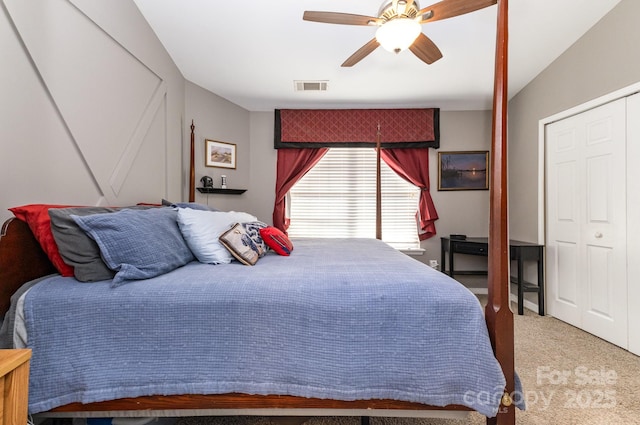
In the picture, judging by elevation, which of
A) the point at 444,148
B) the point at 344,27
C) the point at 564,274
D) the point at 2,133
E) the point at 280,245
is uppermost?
the point at 344,27

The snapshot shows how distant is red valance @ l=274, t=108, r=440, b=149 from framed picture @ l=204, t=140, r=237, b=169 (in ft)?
2.24

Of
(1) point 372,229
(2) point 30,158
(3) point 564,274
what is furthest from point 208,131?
(3) point 564,274

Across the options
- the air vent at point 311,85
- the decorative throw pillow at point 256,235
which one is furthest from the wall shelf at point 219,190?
the decorative throw pillow at point 256,235

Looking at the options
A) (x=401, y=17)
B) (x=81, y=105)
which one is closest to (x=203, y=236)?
(x=81, y=105)

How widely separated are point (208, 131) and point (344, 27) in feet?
6.40

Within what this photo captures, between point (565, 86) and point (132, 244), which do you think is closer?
point (132, 244)

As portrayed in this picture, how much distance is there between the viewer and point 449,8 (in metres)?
1.70

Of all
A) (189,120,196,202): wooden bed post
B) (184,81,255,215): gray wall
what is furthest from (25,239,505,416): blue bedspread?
(184,81,255,215): gray wall

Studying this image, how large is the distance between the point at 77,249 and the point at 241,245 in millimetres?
716

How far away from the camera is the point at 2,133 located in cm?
137

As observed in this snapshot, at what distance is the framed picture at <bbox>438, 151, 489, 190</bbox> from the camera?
3996 mm

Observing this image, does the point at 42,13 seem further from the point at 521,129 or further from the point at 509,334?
the point at 521,129

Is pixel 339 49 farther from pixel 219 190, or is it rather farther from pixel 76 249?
pixel 76 249

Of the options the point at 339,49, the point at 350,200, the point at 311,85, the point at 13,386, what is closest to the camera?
the point at 13,386
